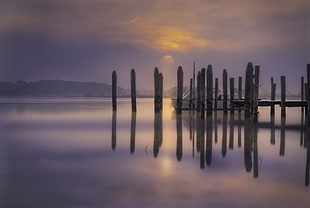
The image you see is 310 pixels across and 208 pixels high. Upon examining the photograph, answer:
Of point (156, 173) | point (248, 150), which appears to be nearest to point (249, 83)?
point (248, 150)

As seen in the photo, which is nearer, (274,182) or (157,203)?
(157,203)

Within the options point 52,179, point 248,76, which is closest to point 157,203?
point 52,179

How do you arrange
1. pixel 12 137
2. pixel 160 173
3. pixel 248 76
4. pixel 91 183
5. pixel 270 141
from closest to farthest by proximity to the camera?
pixel 91 183 < pixel 160 173 < pixel 270 141 < pixel 12 137 < pixel 248 76

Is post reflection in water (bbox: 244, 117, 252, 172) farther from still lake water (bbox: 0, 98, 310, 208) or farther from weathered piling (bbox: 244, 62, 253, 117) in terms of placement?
weathered piling (bbox: 244, 62, 253, 117)

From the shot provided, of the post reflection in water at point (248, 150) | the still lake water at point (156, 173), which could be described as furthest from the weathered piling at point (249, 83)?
the still lake water at point (156, 173)

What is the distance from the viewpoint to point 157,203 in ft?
13.7

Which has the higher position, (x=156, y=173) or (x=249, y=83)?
(x=249, y=83)

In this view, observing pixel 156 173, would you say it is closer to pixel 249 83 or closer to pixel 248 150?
pixel 248 150

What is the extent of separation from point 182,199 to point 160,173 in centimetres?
140

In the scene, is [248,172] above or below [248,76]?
below

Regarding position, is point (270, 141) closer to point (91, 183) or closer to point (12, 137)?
point (91, 183)

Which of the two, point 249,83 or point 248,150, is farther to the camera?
point 249,83

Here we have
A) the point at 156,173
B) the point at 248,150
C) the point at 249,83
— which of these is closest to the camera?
the point at 156,173

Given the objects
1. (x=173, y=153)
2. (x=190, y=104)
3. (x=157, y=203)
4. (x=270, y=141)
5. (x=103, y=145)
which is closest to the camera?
(x=157, y=203)
